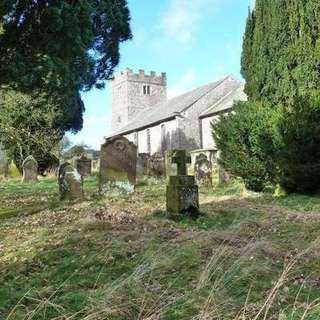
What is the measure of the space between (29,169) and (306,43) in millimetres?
13205

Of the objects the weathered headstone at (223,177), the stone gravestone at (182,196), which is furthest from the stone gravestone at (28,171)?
the stone gravestone at (182,196)

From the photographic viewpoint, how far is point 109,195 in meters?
11.9

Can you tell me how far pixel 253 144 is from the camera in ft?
41.1

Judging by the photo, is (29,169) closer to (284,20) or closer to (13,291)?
(284,20)

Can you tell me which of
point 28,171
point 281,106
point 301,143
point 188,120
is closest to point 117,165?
point 281,106

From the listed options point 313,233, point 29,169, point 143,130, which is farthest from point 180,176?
point 143,130

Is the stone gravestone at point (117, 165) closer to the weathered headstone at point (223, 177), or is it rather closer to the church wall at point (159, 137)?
the weathered headstone at point (223, 177)

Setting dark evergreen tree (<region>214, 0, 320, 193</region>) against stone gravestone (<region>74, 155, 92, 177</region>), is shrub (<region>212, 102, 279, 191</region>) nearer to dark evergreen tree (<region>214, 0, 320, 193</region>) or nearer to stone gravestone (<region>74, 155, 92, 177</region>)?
dark evergreen tree (<region>214, 0, 320, 193</region>)

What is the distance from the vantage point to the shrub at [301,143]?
1110 centimetres

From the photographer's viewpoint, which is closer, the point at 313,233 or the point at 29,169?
the point at 313,233

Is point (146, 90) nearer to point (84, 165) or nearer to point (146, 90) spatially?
point (146, 90)

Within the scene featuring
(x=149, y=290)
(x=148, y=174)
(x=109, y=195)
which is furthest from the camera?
(x=148, y=174)

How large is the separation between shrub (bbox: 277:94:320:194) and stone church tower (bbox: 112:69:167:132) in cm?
4750

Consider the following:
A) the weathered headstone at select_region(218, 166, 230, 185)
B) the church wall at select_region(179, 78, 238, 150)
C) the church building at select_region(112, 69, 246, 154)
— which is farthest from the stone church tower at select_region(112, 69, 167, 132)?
the weathered headstone at select_region(218, 166, 230, 185)
